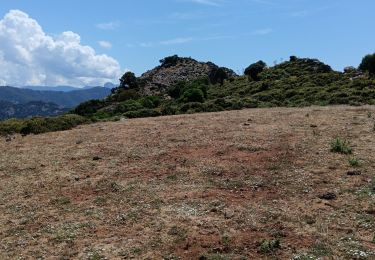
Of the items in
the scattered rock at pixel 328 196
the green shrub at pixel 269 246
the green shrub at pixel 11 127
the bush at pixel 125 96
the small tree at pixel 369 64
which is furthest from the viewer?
the bush at pixel 125 96

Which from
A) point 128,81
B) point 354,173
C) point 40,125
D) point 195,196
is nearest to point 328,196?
point 354,173

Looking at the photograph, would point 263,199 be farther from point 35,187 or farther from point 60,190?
point 35,187

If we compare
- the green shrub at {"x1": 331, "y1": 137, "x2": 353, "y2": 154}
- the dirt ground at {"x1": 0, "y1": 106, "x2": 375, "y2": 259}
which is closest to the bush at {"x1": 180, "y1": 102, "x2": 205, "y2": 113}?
the dirt ground at {"x1": 0, "y1": 106, "x2": 375, "y2": 259}

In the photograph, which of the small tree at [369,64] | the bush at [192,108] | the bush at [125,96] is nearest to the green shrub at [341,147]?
the bush at [192,108]

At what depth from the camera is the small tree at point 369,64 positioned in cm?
6531

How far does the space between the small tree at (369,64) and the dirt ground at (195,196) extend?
3783 centimetres

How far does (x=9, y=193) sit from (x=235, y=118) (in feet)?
67.2

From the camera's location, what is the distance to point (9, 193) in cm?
2077

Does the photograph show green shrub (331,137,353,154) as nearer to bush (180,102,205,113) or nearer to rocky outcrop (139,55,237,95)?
bush (180,102,205,113)

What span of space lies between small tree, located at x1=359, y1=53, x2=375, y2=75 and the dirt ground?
124 feet

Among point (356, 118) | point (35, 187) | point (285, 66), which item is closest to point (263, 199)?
point (35, 187)

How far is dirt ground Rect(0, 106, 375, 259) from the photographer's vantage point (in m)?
14.3

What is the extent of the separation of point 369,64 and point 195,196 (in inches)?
2152

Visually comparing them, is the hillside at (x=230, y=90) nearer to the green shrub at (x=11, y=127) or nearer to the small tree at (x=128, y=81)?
the small tree at (x=128, y=81)
